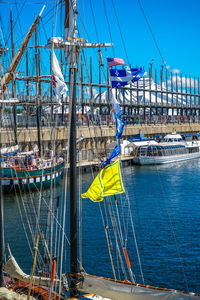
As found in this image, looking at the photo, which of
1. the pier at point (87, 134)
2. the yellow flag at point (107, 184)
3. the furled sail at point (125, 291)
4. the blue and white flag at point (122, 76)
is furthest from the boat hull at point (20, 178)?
the furled sail at point (125, 291)

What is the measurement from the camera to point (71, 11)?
49.2ft

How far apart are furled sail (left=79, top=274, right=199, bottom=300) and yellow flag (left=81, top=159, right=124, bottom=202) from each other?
10.0 feet

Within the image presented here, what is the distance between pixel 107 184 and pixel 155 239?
555 inches

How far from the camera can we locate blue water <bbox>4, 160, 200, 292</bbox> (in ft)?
72.7

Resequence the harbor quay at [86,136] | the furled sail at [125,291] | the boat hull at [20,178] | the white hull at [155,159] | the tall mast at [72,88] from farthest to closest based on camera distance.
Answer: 1. the white hull at [155,159]
2. the harbor quay at [86,136]
3. the boat hull at [20,178]
4. the tall mast at [72,88]
5. the furled sail at [125,291]

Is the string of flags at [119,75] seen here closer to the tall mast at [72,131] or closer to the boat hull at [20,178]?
the tall mast at [72,131]

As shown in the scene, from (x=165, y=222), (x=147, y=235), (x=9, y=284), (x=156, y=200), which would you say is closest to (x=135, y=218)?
(x=165, y=222)

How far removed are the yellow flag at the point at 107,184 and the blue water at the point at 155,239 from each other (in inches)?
23.7

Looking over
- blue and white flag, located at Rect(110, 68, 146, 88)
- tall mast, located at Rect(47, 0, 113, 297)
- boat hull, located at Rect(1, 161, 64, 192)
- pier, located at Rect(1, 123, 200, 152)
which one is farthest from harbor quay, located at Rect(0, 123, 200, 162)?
tall mast, located at Rect(47, 0, 113, 297)

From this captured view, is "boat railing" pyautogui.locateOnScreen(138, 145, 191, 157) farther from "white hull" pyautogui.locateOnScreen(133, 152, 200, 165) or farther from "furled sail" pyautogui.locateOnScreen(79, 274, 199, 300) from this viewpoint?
"furled sail" pyautogui.locateOnScreen(79, 274, 199, 300)

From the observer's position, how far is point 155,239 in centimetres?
2783

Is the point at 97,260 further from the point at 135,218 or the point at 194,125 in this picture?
the point at 194,125

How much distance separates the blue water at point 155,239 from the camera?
22156mm

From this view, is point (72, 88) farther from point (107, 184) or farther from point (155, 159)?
point (155, 159)
